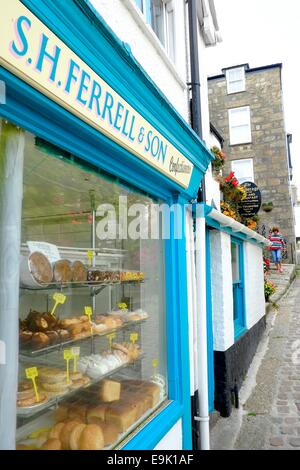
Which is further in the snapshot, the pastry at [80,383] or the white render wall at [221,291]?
the white render wall at [221,291]

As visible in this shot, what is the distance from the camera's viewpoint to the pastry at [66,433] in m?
2.33

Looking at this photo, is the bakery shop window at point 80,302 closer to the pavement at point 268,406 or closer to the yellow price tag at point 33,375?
the yellow price tag at point 33,375

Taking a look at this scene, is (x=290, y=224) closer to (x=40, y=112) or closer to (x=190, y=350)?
(x=190, y=350)

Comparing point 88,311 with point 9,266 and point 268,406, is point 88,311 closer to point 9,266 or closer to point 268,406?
point 9,266

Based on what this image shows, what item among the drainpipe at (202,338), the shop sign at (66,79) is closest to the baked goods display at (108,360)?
the drainpipe at (202,338)

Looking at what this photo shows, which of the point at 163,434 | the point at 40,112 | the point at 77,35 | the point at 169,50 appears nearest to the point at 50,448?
the point at 163,434

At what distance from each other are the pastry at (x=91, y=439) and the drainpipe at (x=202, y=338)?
1.65 metres

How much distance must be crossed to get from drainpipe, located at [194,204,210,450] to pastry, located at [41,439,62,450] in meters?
1.92

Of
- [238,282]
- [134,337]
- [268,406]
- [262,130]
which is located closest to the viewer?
[134,337]

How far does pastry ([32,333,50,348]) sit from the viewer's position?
225 cm

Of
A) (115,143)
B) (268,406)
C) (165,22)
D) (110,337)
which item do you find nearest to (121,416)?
(110,337)

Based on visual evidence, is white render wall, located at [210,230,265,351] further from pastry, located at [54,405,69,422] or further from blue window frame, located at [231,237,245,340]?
pastry, located at [54,405,69,422]

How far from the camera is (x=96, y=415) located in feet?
8.73

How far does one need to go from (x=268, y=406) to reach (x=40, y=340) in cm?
406
